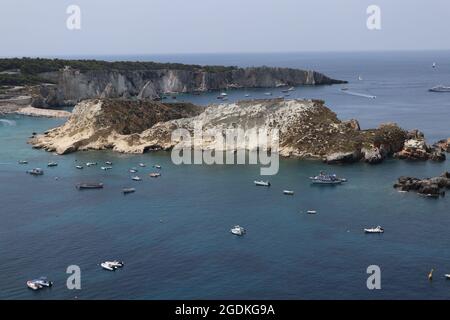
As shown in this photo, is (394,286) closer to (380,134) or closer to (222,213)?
(222,213)

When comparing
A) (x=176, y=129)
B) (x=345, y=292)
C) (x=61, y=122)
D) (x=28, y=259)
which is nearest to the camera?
(x=345, y=292)

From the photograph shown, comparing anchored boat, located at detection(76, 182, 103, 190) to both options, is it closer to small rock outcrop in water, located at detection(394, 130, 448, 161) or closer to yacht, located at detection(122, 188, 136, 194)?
yacht, located at detection(122, 188, 136, 194)

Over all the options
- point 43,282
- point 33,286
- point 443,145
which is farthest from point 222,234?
point 443,145

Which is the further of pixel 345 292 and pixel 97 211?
pixel 97 211

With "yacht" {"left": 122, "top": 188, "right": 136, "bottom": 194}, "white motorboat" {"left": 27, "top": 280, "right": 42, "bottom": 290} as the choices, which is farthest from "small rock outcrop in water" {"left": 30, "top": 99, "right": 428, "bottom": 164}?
"white motorboat" {"left": 27, "top": 280, "right": 42, "bottom": 290}

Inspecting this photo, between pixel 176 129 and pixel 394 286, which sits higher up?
pixel 176 129

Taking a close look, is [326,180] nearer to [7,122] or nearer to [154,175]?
[154,175]
